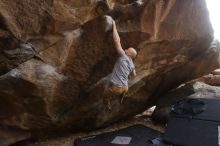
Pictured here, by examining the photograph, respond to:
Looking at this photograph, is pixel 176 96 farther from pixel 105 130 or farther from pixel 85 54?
pixel 85 54

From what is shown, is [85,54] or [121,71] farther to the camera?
[85,54]

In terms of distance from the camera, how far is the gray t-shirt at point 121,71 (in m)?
5.27

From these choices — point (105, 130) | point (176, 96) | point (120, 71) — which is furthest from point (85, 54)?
point (176, 96)

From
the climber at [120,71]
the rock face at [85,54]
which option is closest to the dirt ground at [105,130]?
the rock face at [85,54]

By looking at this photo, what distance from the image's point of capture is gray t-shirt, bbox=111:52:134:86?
527 centimetres

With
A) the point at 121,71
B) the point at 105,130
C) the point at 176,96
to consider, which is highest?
the point at 121,71

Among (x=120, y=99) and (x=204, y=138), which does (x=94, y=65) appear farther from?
Result: (x=204, y=138)

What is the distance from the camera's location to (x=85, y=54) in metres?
5.84

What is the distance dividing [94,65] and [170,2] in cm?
218

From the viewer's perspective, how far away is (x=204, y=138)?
6.34 m

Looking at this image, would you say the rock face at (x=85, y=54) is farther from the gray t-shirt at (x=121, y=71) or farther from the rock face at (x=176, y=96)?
the gray t-shirt at (x=121, y=71)

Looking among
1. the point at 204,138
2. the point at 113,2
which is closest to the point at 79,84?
the point at 113,2

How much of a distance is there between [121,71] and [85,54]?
3.11ft

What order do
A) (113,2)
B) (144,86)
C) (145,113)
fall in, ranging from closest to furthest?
(113,2)
(144,86)
(145,113)
